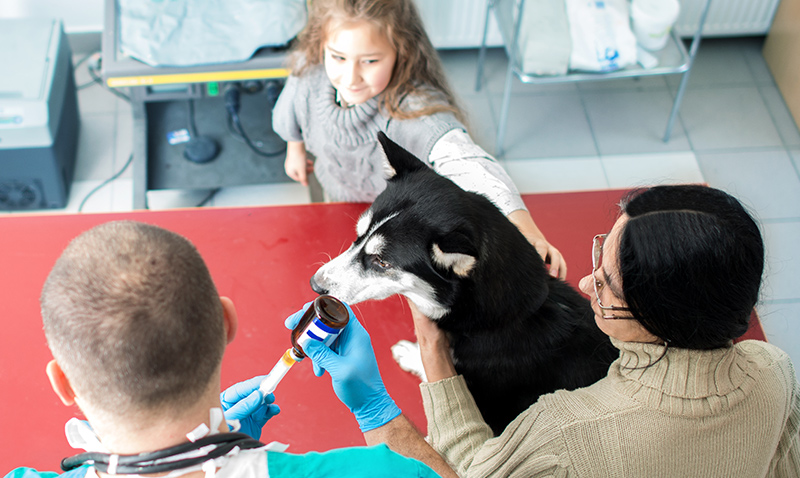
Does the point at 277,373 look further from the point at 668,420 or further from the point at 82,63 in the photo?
the point at 82,63

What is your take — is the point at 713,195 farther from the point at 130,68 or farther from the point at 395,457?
the point at 130,68

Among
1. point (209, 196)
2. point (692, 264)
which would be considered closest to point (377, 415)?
point (692, 264)

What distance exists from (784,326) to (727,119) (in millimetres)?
1427

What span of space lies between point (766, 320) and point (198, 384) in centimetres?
262

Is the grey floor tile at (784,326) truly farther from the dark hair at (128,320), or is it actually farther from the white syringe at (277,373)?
the dark hair at (128,320)

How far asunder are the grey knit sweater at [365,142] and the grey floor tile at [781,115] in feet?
8.37

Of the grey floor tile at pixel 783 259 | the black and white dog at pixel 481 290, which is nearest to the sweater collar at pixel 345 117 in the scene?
the black and white dog at pixel 481 290

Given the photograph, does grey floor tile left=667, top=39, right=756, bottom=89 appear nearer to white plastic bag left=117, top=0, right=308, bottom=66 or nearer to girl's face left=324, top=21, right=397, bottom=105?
white plastic bag left=117, top=0, right=308, bottom=66

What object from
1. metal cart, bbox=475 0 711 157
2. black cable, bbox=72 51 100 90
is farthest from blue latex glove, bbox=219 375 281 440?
black cable, bbox=72 51 100 90

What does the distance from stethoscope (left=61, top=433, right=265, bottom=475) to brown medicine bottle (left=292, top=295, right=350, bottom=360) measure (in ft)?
1.38

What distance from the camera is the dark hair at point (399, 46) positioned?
5.71 feet

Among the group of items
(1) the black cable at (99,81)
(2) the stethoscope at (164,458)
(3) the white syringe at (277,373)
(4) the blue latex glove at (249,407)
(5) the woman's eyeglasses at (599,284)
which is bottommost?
(1) the black cable at (99,81)

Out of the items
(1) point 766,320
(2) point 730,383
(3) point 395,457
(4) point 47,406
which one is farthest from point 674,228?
(1) point 766,320

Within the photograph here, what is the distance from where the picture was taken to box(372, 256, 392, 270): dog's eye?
1549 millimetres
